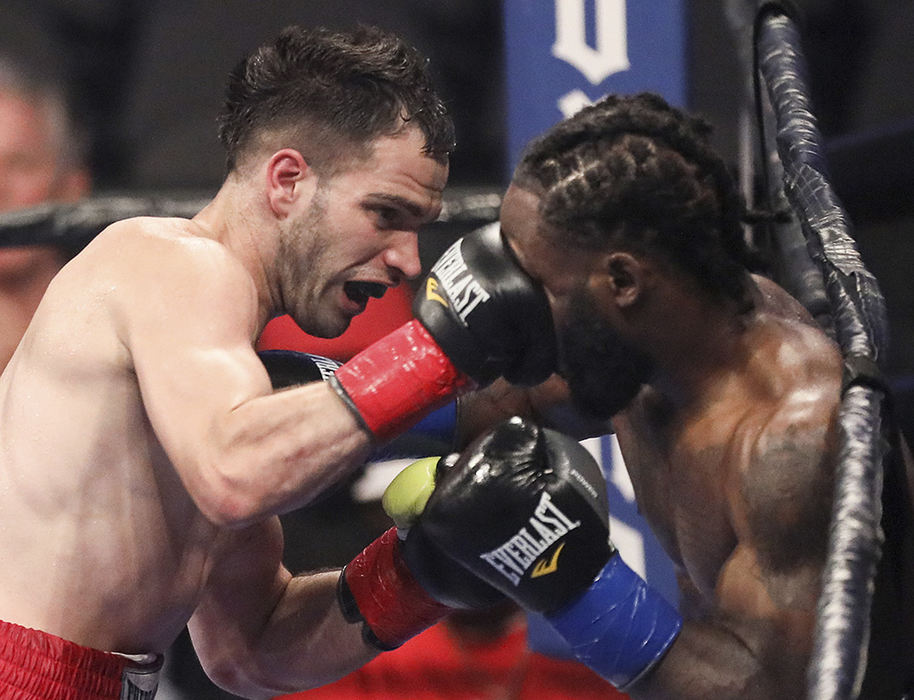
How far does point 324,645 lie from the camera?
6.23 feet

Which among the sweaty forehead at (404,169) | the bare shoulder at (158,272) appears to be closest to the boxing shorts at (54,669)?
the bare shoulder at (158,272)

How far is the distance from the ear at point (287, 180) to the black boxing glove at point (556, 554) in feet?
1.67

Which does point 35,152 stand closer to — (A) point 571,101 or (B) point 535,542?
(A) point 571,101

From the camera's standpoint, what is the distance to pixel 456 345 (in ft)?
4.92

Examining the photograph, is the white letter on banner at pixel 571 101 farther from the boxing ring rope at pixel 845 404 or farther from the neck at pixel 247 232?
the neck at pixel 247 232

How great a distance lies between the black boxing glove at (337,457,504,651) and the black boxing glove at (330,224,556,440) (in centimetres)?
30

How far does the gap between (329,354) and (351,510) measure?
43 centimetres

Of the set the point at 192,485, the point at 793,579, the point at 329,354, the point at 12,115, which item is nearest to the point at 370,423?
the point at 192,485

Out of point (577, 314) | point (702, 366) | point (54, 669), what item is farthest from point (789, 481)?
point (54, 669)

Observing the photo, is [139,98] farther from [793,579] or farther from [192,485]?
[793,579]

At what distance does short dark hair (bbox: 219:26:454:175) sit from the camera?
1771 millimetres

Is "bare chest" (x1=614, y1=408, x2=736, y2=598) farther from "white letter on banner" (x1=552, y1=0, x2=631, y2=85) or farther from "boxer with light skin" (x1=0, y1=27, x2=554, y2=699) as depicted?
"white letter on banner" (x1=552, y1=0, x2=631, y2=85)

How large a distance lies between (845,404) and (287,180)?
91cm

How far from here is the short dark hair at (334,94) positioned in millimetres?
1771
